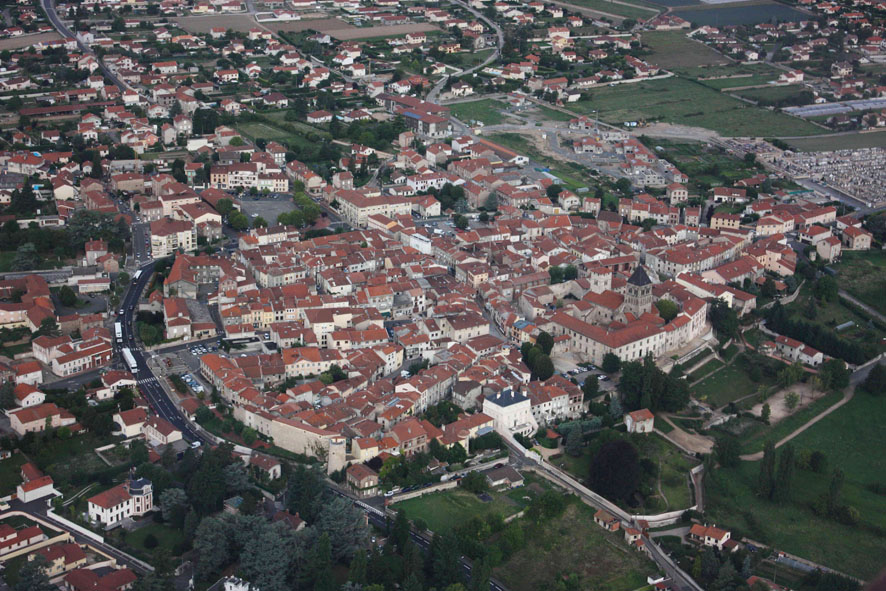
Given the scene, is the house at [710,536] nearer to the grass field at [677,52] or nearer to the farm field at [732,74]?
the farm field at [732,74]

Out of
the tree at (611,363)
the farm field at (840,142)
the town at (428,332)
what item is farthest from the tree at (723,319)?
the farm field at (840,142)

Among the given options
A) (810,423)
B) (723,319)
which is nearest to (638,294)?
(723,319)

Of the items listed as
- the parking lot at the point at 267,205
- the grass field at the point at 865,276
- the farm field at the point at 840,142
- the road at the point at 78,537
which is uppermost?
the road at the point at 78,537

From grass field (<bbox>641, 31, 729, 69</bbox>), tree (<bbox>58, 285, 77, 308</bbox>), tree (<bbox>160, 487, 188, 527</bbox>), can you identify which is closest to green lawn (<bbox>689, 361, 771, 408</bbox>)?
tree (<bbox>160, 487, 188, 527</bbox>)

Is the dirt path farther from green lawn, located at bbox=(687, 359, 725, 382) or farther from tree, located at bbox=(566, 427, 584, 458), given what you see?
tree, located at bbox=(566, 427, 584, 458)

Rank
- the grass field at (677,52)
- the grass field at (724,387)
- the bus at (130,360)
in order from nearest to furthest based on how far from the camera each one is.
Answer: the bus at (130,360) < the grass field at (724,387) < the grass field at (677,52)

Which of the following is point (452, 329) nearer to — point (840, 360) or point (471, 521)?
point (471, 521)

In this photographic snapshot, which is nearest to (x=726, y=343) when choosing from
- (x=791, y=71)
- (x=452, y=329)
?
(x=452, y=329)
